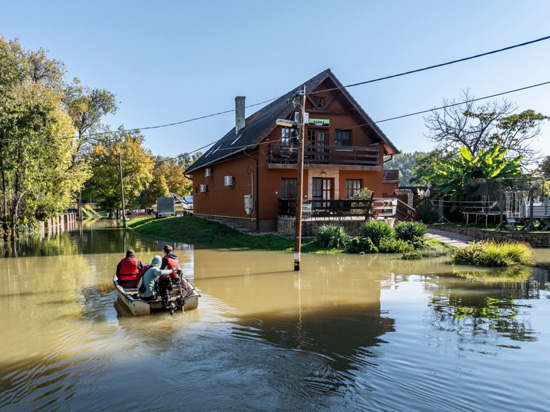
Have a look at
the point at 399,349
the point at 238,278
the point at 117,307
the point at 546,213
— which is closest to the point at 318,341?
the point at 399,349

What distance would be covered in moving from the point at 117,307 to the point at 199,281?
3.30 m

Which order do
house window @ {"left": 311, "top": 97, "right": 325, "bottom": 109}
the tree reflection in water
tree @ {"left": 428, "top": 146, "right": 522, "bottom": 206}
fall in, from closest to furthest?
the tree reflection in water < house window @ {"left": 311, "top": 97, "right": 325, "bottom": 109} < tree @ {"left": 428, "top": 146, "right": 522, "bottom": 206}

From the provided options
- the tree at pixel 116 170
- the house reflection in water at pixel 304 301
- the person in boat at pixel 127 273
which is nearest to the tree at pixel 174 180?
the tree at pixel 116 170

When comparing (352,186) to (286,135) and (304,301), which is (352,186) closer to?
(286,135)

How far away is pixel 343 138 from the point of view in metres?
24.4

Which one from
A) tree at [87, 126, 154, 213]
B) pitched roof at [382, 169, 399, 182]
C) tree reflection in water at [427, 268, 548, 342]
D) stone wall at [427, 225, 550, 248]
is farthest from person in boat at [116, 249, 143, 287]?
tree at [87, 126, 154, 213]

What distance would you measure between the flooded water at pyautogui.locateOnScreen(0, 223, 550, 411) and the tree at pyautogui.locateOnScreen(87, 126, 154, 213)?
33623 millimetres

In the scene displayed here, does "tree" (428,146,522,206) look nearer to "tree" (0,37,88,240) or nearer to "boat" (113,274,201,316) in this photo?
"boat" (113,274,201,316)

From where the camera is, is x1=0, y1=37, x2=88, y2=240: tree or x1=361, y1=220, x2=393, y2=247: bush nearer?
x1=361, y1=220, x2=393, y2=247: bush

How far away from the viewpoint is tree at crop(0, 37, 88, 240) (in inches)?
883

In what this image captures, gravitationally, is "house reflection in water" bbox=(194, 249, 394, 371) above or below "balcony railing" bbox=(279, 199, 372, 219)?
below

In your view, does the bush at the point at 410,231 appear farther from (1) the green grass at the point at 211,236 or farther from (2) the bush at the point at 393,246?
(1) the green grass at the point at 211,236

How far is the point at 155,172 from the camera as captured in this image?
55406mm

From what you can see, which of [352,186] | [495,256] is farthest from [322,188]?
[495,256]
